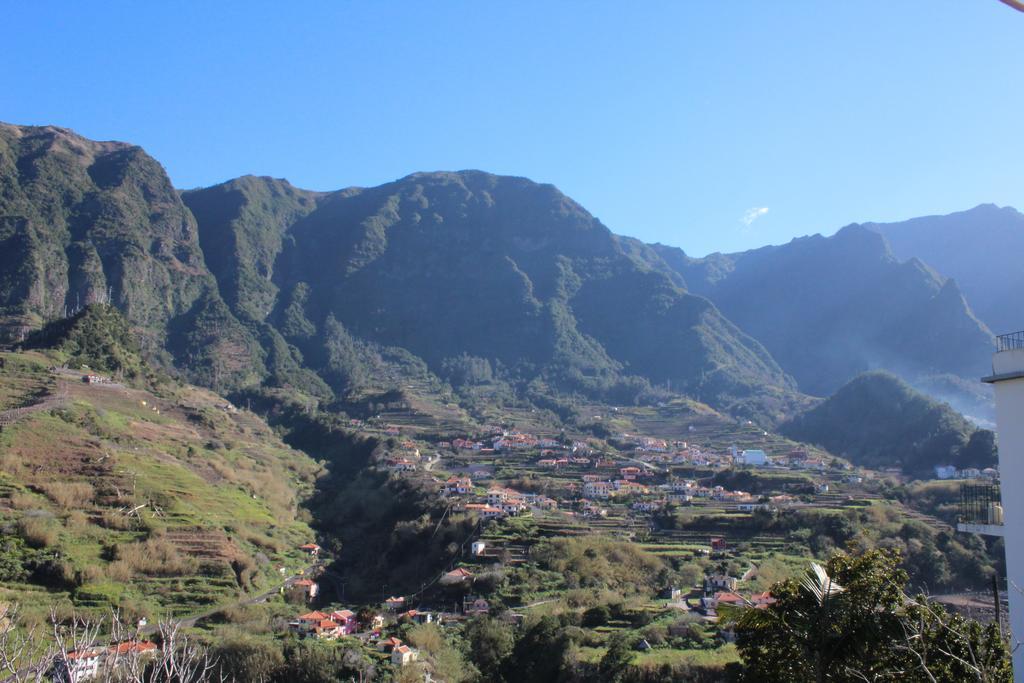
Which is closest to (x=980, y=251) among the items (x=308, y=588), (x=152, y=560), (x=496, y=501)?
(x=496, y=501)

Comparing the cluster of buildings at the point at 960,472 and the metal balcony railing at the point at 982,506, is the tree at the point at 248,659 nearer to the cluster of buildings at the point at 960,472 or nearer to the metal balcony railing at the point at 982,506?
the metal balcony railing at the point at 982,506

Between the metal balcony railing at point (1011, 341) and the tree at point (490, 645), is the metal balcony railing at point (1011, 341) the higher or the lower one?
the higher one

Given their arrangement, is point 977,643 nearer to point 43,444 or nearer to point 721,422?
point 43,444

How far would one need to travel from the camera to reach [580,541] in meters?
40.8

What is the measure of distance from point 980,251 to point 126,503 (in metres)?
163

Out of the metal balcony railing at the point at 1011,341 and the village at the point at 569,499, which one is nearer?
the metal balcony railing at the point at 1011,341

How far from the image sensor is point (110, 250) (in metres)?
110

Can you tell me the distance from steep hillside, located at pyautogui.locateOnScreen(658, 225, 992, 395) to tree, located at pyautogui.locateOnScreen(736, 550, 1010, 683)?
402ft

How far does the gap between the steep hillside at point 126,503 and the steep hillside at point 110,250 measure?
38319mm

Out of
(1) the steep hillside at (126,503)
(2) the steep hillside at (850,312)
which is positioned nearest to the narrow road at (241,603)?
(1) the steep hillside at (126,503)

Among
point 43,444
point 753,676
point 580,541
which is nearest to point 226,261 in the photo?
point 43,444

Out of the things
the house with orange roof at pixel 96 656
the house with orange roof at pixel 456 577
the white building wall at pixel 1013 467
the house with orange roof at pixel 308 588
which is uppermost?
the white building wall at pixel 1013 467

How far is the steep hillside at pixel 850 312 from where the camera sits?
126 meters

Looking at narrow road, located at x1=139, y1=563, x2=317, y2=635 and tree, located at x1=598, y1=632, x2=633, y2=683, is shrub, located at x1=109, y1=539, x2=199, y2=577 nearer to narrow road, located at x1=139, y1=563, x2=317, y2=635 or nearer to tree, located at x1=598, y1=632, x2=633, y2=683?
narrow road, located at x1=139, y1=563, x2=317, y2=635
